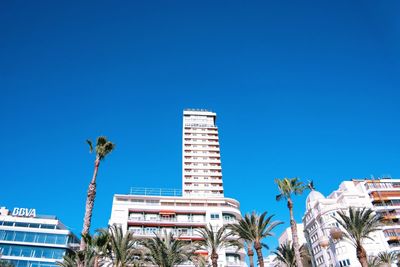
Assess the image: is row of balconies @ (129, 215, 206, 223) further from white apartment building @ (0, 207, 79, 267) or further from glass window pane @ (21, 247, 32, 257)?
glass window pane @ (21, 247, 32, 257)

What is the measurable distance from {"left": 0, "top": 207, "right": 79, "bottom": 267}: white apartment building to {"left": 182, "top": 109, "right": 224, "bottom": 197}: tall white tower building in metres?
34.1

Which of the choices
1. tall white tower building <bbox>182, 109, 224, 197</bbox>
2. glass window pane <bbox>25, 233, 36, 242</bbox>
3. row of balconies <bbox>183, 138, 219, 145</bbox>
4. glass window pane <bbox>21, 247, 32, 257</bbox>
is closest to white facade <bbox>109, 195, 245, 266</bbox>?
glass window pane <bbox>25, 233, 36, 242</bbox>

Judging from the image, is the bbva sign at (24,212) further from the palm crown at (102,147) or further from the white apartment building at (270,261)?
the white apartment building at (270,261)

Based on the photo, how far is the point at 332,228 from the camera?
5881cm

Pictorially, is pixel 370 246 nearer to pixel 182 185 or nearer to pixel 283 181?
pixel 283 181

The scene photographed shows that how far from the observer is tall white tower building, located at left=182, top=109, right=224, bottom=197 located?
92.1 meters

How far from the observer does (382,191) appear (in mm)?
69812

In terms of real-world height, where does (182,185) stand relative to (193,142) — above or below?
below

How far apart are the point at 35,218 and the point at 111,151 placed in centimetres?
4411

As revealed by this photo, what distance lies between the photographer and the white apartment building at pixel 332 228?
57469 millimetres

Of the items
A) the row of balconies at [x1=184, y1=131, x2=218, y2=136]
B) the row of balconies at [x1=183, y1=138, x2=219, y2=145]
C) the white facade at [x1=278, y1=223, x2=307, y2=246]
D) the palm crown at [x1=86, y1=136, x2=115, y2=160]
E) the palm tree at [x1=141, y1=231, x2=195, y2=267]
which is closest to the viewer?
the palm tree at [x1=141, y1=231, x2=195, y2=267]

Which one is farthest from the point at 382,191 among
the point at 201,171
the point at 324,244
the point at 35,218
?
the point at 35,218

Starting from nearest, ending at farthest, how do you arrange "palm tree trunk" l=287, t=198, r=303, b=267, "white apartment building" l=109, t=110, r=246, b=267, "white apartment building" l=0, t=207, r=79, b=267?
1. "palm tree trunk" l=287, t=198, r=303, b=267
2. "white apartment building" l=109, t=110, r=246, b=267
3. "white apartment building" l=0, t=207, r=79, b=267

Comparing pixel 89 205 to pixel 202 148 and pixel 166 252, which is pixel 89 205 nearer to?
pixel 166 252
